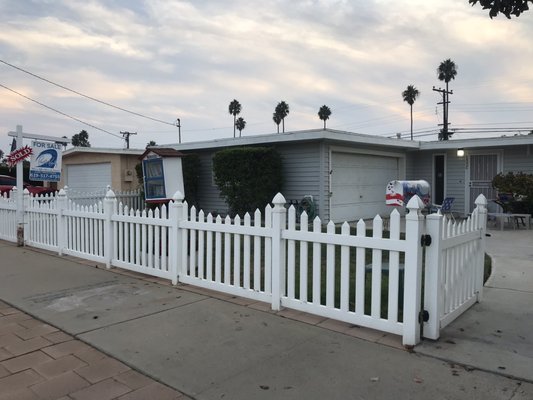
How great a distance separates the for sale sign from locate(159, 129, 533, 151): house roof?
18.4ft

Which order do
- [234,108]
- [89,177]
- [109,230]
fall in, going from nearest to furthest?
[109,230] → [89,177] → [234,108]

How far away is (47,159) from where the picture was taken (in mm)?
9547

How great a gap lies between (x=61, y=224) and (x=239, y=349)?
5.60 meters

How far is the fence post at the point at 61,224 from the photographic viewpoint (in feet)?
26.4

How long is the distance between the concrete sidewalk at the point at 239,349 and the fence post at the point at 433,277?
1.18ft

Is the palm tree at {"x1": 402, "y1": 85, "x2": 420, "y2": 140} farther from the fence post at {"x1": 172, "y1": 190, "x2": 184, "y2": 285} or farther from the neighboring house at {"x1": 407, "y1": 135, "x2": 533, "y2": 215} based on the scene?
the fence post at {"x1": 172, "y1": 190, "x2": 184, "y2": 285}

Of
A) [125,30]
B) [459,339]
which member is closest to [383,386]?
[459,339]

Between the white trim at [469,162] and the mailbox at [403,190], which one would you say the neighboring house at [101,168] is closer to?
the mailbox at [403,190]

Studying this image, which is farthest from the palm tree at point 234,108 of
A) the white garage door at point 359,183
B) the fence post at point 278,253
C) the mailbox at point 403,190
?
the fence post at point 278,253

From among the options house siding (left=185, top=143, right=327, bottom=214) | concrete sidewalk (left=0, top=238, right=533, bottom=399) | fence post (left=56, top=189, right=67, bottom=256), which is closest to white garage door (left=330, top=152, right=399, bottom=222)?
house siding (left=185, top=143, right=327, bottom=214)

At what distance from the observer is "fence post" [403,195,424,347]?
3711 mm

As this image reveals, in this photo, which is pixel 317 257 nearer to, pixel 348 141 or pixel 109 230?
pixel 109 230

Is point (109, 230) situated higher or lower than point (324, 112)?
lower

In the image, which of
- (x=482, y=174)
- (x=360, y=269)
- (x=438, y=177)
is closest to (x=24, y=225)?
(x=360, y=269)
